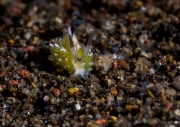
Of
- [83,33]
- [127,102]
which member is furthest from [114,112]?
[83,33]

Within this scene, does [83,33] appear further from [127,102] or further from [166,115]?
[166,115]

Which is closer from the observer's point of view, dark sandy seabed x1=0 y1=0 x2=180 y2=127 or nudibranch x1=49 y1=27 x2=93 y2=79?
dark sandy seabed x1=0 y1=0 x2=180 y2=127

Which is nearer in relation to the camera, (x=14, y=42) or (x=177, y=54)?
(x=177, y=54)

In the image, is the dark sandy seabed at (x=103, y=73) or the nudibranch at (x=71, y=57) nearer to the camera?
the dark sandy seabed at (x=103, y=73)
